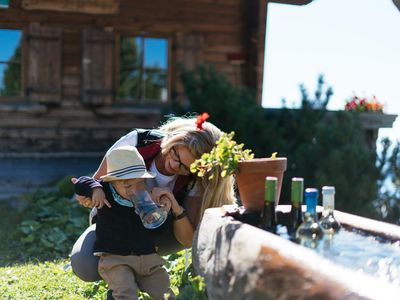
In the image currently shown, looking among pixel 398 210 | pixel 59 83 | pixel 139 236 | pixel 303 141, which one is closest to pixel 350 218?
pixel 139 236

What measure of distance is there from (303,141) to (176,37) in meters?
2.47

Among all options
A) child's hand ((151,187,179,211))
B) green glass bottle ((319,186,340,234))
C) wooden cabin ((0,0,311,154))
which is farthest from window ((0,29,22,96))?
green glass bottle ((319,186,340,234))

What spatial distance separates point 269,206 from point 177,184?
2.85 feet

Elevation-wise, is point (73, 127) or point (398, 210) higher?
point (73, 127)

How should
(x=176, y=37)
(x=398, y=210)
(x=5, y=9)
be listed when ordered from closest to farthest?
(x=398, y=210) → (x=5, y=9) → (x=176, y=37)

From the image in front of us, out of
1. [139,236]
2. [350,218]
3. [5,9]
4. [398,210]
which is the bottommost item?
[398,210]

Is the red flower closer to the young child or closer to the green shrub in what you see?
the green shrub

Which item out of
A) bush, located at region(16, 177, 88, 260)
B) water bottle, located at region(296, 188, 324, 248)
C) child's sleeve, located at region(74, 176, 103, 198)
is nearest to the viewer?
water bottle, located at region(296, 188, 324, 248)

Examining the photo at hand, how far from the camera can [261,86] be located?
346 inches

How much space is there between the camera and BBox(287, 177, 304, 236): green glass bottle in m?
2.35

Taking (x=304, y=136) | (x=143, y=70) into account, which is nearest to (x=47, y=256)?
(x=304, y=136)

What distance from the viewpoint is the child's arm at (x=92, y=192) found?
2820 millimetres

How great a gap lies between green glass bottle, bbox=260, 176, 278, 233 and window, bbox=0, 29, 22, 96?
6.27 meters

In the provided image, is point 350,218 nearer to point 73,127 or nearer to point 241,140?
point 241,140
